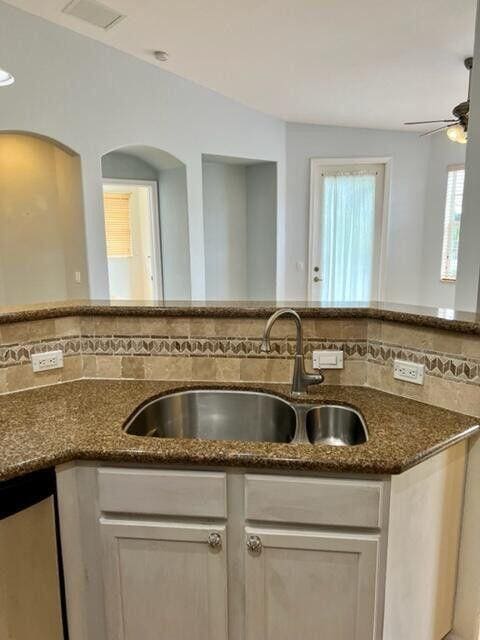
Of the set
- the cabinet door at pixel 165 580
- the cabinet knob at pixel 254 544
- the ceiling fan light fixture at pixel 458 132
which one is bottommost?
the cabinet door at pixel 165 580

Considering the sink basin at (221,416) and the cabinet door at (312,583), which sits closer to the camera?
the cabinet door at (312,583)

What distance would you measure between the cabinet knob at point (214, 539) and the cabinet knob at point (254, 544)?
0.27 feet

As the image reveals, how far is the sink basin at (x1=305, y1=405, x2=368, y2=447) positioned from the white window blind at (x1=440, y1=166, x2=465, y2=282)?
14.9ft

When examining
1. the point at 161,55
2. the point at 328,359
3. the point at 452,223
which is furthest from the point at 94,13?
the point at 452,223

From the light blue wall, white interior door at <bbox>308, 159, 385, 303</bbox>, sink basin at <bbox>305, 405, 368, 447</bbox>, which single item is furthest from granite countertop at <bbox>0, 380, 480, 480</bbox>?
white interior door at <bbox>308, 159, 385, 303</bbox>

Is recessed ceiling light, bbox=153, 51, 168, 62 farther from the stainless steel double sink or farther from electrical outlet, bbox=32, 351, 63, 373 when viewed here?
the stainless steel double sink

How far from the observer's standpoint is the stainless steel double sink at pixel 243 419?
157 centimetres

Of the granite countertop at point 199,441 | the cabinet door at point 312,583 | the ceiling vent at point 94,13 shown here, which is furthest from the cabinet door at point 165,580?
the ceiling vent at point 94,13

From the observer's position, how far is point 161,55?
372 centimetres

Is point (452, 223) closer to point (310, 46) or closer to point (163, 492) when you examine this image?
point (310, 46)

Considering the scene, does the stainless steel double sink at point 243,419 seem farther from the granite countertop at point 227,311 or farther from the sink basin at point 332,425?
the granite countertop at point 227,311

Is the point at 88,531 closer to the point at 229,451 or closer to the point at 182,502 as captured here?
the point at 182,502

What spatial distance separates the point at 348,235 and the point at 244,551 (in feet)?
15.8

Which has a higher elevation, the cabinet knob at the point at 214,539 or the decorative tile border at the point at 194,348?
the decorative tile border at the point at 194,348
